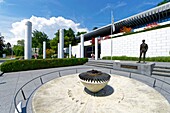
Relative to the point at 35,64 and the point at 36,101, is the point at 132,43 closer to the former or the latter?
the point at 35,64

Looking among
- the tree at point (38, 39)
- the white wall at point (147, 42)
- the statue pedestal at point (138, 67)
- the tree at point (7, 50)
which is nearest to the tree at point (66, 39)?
the tree at point (38, 39)

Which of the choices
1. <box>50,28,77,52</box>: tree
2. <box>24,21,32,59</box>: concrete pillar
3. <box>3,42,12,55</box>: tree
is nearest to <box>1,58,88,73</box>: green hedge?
<box>24,21,32,59</box>: concrete pillar

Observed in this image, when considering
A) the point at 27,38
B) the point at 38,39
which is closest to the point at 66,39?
the point at 38,39

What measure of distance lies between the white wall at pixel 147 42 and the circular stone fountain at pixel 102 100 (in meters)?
12.2

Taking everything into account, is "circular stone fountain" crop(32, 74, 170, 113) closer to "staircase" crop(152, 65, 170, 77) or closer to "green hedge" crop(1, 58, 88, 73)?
"staircase" crop(152, 65, 170, 77)

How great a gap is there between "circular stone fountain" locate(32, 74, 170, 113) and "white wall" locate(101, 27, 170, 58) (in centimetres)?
1217

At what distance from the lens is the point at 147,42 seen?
1688 centimetres

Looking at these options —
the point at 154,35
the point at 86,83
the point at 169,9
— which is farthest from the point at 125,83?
the point at 169,9

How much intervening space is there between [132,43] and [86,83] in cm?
1695

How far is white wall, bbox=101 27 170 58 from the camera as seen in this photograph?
1480 cm

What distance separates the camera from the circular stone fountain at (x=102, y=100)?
12.9 feet

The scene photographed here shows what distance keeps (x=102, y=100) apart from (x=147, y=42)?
51.7 feet

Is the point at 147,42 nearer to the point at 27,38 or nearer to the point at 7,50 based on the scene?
the point at 27,38

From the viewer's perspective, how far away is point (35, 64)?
11773 mm
